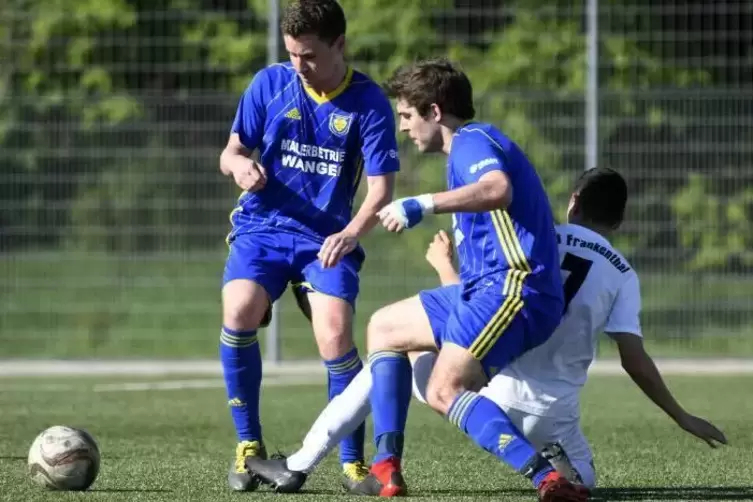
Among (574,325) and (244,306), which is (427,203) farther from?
(244,306)

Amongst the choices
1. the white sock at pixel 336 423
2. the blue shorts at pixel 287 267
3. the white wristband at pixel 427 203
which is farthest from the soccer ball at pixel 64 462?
the white wristband at pixel 427 203

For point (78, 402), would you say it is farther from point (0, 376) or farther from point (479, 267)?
point (479, 267)

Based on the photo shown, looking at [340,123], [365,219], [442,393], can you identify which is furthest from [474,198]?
[340,123]

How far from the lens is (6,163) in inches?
543

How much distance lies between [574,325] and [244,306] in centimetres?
134

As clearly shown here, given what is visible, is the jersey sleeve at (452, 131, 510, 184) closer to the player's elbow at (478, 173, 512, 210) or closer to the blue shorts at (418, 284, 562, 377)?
the player's elbow at (478, 173, 512, 210)

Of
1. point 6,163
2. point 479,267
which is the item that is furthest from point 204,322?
point 479,267

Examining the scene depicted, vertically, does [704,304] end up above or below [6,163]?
below

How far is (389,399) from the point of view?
20.2ft

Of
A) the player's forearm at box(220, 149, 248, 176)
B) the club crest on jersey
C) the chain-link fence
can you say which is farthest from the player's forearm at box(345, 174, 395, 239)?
the chain-link fence

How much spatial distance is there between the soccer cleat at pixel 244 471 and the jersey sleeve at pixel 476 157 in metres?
1.55

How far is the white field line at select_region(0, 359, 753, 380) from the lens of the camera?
42.1 feet

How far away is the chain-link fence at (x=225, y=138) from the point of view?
525 inches

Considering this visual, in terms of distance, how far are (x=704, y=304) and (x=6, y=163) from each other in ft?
19.3
